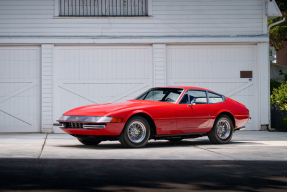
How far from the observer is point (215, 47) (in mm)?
16859

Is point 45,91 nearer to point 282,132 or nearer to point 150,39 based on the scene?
point 150,39

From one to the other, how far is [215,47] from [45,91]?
5551 mm

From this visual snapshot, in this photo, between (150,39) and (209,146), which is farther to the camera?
(150,39)

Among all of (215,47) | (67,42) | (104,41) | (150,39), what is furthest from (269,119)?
(67,42)

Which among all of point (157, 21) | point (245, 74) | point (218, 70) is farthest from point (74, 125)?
point (245, 74)

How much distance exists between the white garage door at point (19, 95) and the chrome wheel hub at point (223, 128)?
6671mm

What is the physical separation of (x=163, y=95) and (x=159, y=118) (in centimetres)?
91

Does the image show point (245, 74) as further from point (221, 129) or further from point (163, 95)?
point (163, 95)

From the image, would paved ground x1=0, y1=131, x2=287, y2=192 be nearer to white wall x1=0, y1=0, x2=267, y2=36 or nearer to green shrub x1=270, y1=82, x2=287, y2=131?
green shrub x1=270, y1=82, x2=287, y2=131

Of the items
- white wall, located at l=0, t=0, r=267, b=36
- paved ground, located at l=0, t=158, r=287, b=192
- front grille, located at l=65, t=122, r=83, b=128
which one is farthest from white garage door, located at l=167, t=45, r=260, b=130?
paved ground, located at l=0, t=158, r=287, b=192

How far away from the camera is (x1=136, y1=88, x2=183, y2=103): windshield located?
11.2m

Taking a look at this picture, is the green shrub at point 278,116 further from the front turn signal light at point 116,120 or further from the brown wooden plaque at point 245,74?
the front turn signal light at point 116,120

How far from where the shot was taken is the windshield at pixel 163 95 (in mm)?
11234

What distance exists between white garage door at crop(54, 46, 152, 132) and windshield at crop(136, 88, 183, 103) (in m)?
4.75
